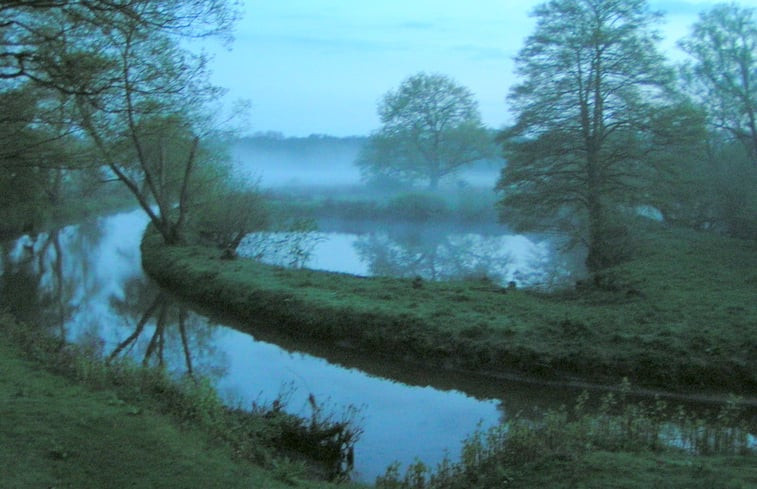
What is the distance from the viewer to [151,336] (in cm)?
1730

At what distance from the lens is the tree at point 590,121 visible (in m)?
24.2

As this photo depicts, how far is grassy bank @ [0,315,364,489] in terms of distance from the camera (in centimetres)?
554

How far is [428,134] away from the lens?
171ft

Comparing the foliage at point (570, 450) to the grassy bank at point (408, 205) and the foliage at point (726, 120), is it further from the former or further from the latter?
the grassy bank at point (408, 205)

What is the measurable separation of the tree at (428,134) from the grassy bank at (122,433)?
43.1 meters

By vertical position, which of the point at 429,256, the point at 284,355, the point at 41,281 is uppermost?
the point at 429,256

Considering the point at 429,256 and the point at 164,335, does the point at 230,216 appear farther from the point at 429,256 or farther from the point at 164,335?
the point at 164,335

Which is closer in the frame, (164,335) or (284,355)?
(284,355)

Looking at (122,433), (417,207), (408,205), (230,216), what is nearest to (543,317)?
(122,433)

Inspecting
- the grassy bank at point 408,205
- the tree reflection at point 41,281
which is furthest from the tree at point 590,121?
the grassy bank at point 408,205

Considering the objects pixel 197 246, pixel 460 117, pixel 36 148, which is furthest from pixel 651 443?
pixel 460 117

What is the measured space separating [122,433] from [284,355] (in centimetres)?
936

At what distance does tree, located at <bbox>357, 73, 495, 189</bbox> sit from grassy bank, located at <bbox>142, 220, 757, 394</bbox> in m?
29.3

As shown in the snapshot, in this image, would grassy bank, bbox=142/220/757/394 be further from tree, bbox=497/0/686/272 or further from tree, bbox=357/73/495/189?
tree, bbox=357/73/495/189
